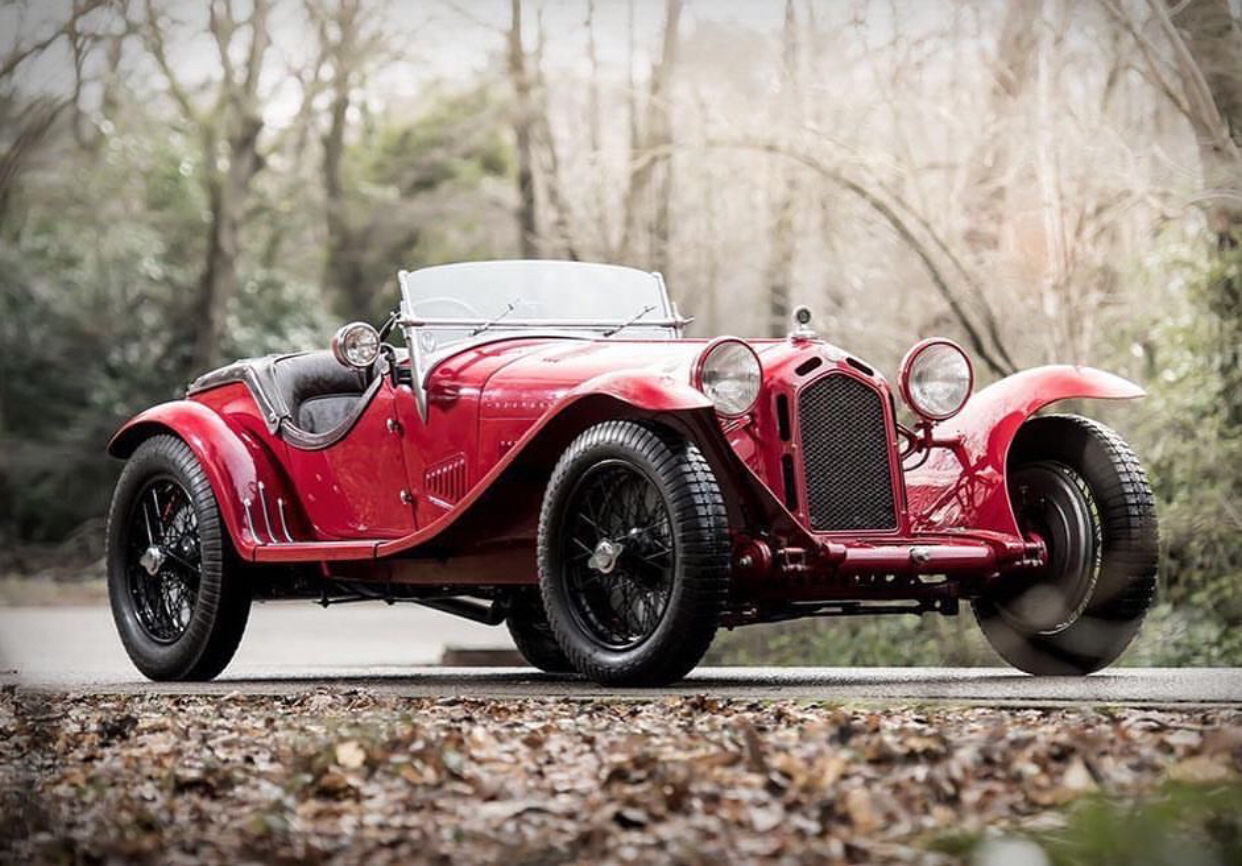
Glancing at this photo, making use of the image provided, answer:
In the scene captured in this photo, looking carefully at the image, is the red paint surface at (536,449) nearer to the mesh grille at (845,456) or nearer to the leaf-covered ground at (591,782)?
the mesh grille at (845,456)

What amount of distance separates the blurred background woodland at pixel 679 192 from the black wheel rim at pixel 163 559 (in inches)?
58.8

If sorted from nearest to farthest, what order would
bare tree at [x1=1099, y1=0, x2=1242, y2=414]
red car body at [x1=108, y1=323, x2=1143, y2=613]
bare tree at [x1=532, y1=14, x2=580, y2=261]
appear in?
red car body at [x1=108, y1=323, x2=1143, y2=613] < bare tree at [x1=1099, y1=0, x2=1242, y2=414] < bare tree at [x1=532, y1=14, x2=580, y2=261]

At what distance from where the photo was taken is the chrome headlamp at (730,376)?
7.40 metres

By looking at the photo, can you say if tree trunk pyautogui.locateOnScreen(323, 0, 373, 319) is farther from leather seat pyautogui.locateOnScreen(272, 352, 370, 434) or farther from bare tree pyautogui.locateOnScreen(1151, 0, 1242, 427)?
leather seat pyautogui.locateOnScreen(272, 352, 370, 434)

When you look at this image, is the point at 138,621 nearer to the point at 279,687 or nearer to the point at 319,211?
the point at 279,687

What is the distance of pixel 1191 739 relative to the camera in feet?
17.3

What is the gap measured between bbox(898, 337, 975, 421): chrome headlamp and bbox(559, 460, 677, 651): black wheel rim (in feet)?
4.51

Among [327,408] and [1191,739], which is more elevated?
Result: [327,408]

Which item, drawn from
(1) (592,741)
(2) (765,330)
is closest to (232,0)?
(2) (765,330)

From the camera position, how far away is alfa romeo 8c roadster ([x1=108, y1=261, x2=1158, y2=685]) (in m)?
7.26

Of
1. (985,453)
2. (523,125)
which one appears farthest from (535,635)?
(523,125)

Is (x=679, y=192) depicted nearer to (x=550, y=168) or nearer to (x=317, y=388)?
(x=550, y=168)

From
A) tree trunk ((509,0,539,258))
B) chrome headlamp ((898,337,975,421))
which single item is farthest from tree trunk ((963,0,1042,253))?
chrome headlamp ((898,337,975,421))

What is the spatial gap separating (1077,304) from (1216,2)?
192cm
